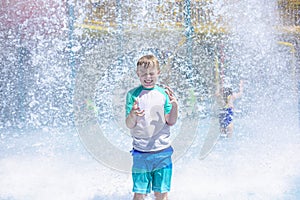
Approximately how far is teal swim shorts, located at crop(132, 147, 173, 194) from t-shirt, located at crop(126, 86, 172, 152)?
33 millimetres

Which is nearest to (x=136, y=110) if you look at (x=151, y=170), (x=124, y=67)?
(x=151, y=170)

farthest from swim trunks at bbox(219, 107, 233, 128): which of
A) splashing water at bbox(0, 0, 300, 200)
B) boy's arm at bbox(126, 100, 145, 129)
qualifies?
boy's arm at bbox(126, 100, 145, 129)

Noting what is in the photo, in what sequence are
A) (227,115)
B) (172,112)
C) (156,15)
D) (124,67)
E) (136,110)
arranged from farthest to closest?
1. (156,15)
2. (124,67)
3. (227,115)
4. (172,112)
5. (136,110)

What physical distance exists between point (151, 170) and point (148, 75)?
46 cm

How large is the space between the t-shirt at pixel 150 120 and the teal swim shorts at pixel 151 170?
33 millimetres

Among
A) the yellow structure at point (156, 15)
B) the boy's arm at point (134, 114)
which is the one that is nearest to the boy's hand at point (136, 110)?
the boy's arm at point (134, 114)

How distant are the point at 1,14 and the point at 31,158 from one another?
8.89 feet

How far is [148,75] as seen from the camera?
72.4 inches

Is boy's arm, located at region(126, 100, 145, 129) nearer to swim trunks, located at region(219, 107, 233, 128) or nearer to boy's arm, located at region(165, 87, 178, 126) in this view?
boy's arm, located at region(165, 87, 178, 126)

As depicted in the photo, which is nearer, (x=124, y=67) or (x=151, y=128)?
(x=151, y=128)

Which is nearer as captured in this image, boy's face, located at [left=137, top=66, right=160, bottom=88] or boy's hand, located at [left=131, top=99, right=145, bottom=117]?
boy's hand, located at [left=131, top=99, right=145, bottom=117]

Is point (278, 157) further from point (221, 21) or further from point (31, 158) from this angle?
point (221, 21)

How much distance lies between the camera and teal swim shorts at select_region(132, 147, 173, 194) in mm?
1851

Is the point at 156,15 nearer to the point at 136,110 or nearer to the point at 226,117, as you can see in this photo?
the point at 226,117
